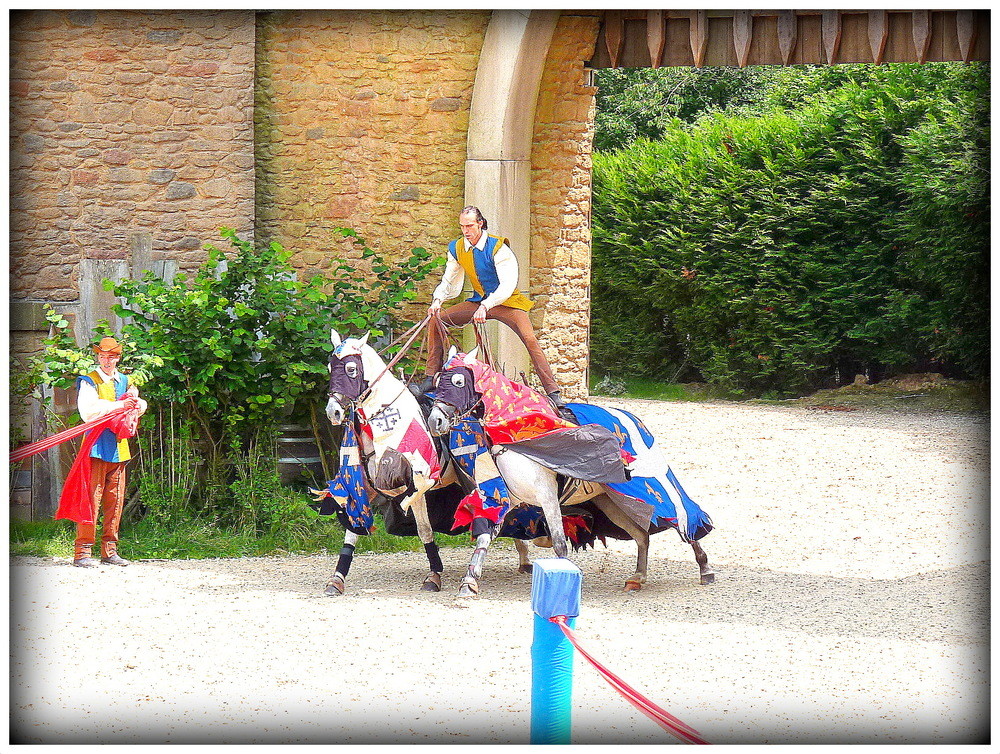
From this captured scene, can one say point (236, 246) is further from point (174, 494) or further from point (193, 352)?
point (174, 494)

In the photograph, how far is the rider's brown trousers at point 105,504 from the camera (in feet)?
23.6

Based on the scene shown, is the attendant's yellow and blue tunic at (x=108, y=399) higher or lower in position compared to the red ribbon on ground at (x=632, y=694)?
higher

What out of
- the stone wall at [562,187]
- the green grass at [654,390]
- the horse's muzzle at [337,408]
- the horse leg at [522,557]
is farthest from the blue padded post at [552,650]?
the green grass at [654,390]

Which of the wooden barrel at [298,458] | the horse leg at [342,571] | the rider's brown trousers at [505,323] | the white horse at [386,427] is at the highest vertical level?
the rider's brown trousers at [505,323]

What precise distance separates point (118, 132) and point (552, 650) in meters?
6.48

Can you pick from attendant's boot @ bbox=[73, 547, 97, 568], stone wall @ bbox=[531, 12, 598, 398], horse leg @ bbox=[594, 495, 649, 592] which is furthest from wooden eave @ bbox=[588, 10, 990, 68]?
attendant's boot @ bbox=[73, 547, 97, 568]

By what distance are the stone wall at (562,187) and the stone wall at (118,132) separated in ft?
7.00

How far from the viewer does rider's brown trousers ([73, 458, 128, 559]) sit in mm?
7195

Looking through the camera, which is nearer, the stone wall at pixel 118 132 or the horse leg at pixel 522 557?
the horse leg at pixel 522 557

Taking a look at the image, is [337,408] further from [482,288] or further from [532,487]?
[482,288]

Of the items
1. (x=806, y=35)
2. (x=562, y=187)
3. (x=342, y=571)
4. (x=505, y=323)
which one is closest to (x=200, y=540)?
(x=342, y=571)

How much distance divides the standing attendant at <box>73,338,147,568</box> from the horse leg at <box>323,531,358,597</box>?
4.90 ft

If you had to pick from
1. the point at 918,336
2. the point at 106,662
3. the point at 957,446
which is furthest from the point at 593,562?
the point at 918,336

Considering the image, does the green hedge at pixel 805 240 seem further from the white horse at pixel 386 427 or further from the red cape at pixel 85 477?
the red cape at pixel 85 477
